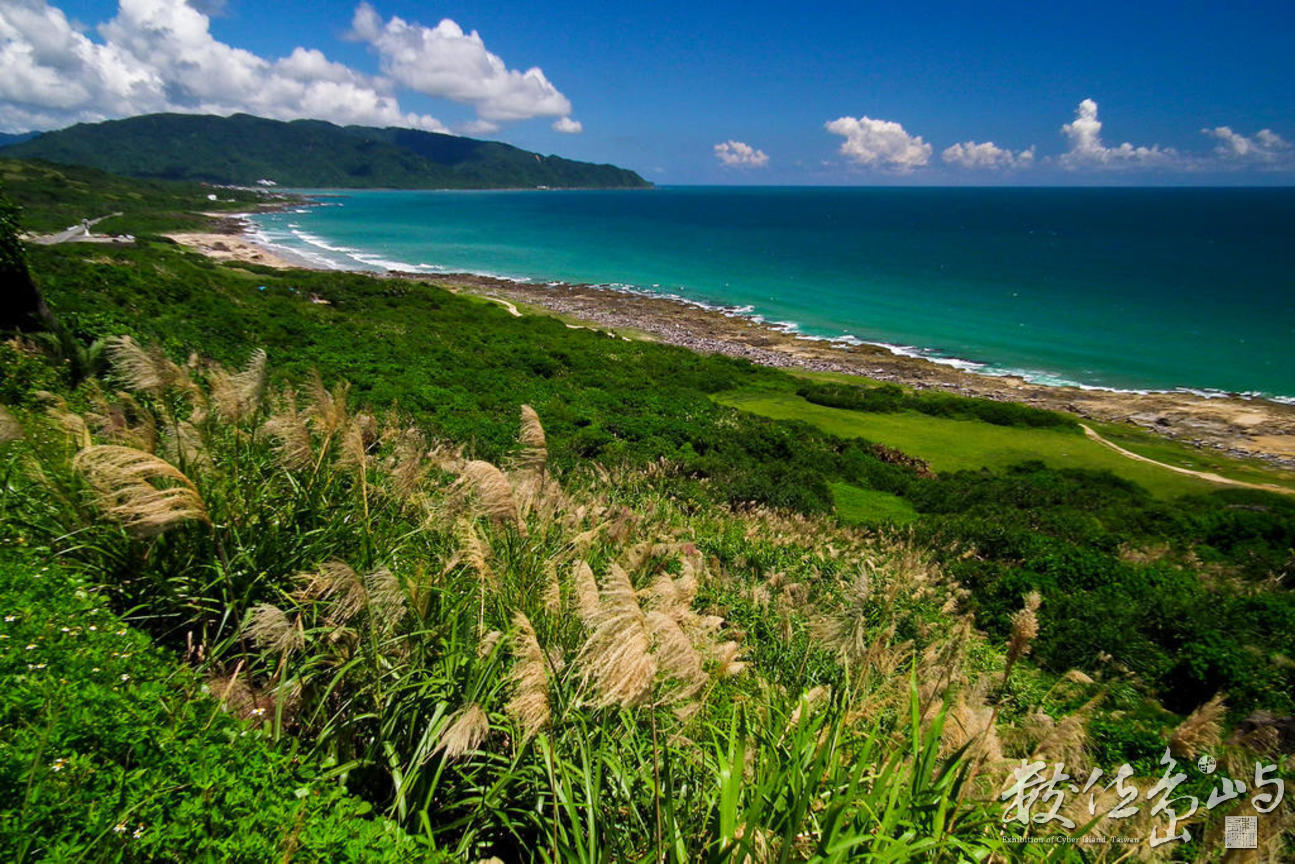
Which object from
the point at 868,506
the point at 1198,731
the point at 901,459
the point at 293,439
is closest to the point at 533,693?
the point at 293,439

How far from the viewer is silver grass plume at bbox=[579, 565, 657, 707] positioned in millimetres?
2143

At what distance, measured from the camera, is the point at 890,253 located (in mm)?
98062

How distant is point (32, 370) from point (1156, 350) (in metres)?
58.2

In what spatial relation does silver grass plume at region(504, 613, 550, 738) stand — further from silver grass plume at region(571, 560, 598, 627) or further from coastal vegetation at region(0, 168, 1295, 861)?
silver grass plume at region(571, 560, 598, 627)

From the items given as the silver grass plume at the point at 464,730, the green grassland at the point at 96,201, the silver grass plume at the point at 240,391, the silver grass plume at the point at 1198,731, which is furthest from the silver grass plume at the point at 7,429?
the green grassland at the point at 96,201

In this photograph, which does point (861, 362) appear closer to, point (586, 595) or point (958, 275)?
point (586, 595)

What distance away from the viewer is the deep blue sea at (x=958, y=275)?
147 ft

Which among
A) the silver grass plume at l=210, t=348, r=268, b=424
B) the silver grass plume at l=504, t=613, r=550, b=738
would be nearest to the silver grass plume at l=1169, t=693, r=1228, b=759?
the silver grass plume at l=504, t=613, r=550, b=738

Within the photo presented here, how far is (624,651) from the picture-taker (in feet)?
7.12

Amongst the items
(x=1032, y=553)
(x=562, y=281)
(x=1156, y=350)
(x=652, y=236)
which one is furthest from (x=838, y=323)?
(x=652, y=236)

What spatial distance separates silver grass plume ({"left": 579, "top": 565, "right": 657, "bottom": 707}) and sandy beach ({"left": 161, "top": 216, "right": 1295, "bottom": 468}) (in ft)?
115

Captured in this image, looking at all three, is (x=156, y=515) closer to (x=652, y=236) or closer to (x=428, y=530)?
(x=428, y=530)

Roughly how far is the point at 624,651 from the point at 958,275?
86949mm

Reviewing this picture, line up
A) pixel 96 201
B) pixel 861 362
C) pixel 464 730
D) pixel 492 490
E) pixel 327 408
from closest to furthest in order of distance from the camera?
pixel 464 730, pixel 492 490, pixel 327 408, pixel 861 362, pixel 96 201
